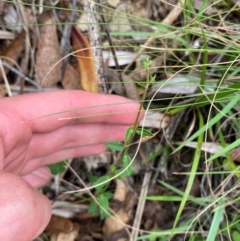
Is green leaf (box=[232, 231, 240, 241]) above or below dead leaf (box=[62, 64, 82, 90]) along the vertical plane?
below

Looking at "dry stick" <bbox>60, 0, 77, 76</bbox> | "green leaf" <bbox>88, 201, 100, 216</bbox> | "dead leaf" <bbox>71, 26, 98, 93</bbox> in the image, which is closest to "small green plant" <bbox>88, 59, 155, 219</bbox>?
"green leaf" <bbox>88, 201, 100, 216</bbox>

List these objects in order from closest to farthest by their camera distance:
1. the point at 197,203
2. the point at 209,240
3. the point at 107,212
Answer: the point at 209,240 → the point at 107,212 → the point at 197,203

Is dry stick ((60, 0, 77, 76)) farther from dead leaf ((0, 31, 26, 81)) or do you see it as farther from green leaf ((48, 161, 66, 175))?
green leaf ((48, 161, 66, 175))

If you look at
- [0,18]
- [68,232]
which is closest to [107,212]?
[68,232]

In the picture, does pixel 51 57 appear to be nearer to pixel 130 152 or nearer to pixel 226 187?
pixel 130 152

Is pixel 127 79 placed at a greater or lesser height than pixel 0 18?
lesser

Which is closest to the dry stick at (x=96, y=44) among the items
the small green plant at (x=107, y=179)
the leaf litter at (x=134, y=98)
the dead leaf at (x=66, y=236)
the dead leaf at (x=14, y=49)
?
the leaf litter at (x=134, y=98)

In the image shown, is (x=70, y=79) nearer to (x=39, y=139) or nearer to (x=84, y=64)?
(x=84, y=64)

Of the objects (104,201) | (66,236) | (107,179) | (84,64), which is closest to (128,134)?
(107,179)
